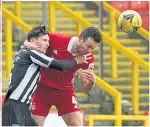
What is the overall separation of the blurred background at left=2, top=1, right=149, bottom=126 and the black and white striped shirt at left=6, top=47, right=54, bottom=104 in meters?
3.06

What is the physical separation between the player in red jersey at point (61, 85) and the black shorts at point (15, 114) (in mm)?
1308

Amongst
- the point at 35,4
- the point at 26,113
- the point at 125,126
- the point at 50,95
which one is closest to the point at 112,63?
the point at 125,126

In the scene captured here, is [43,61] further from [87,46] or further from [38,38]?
[87,46]

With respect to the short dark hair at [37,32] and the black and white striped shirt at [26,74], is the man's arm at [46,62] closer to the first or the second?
the black and white striped shirt at [26,74]

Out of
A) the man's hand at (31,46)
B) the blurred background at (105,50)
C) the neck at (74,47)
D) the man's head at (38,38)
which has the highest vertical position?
the man's head at (38,38)

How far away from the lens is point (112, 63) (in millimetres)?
13008

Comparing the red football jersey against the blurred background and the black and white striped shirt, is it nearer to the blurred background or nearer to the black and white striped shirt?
the black and white striped shirt

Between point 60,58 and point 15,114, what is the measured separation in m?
1.47

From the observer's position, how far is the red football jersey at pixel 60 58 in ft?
29.8

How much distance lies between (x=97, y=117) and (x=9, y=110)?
10.7 ft

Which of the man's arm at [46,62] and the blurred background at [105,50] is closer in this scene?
the man's arm at [46,62]

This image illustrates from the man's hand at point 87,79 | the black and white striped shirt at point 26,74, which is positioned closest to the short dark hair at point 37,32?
the black and white striped shirt at point 26,74

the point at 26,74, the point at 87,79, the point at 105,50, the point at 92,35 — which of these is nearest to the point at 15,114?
the point at 26,74

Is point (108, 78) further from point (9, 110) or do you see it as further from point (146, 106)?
point (9, 110)
